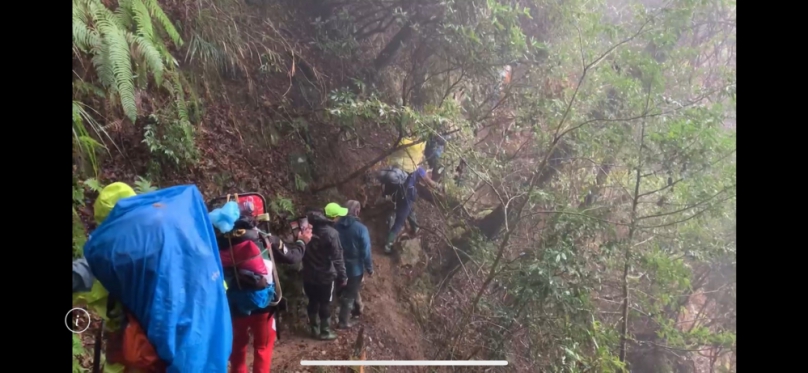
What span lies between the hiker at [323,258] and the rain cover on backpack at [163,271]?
8.97 feet

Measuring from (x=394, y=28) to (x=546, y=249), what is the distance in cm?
445

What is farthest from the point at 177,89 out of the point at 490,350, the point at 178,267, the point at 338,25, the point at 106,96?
the point at 490,350

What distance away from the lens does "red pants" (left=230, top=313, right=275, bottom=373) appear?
3656 mm

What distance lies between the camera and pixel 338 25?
6.85 metres

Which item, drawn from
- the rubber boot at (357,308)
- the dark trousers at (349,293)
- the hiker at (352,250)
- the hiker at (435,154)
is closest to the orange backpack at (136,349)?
the hiker at (352,250)

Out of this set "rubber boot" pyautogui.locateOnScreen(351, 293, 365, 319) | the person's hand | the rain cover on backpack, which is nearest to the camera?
the rain cover on backpack

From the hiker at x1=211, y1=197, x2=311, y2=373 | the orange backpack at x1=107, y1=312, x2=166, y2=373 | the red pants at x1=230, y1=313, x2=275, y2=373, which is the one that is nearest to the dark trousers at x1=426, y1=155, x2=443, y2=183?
the hiker at x1=211, y1=197, x2=311, y2=373

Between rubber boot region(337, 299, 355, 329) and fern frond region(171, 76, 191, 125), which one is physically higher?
fern frond region(171, 76, 191, 125)

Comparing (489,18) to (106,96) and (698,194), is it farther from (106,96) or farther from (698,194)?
(106,96)

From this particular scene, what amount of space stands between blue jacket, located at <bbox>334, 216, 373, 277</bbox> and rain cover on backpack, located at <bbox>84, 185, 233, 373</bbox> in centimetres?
323

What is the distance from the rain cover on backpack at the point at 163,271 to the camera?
6.68 feet

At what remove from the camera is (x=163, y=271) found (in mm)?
2031

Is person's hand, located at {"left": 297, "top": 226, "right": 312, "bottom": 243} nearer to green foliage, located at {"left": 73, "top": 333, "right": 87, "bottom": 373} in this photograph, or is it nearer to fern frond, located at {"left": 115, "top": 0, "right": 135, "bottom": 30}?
green foliage, located at {"left": 73, "top": 333, "right": 87, "bottom": 373}

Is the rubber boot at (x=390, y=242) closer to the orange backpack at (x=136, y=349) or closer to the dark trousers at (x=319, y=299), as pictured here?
the dark trousers at (x=319, y=299)
